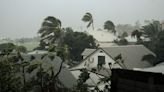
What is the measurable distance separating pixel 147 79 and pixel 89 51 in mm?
25627

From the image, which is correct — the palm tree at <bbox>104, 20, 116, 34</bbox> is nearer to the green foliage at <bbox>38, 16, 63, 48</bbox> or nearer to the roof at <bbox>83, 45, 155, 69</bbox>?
the green foliage at <bbox>38, 16, 63, 48</bbox>

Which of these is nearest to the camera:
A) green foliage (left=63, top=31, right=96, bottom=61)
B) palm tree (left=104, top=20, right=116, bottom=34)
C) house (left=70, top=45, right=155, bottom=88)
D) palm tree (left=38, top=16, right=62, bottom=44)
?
house (left=70, top=45, right=155, bottom=88)

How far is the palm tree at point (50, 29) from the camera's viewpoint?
124 ft

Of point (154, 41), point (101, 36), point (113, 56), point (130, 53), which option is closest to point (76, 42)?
point (113, 56)

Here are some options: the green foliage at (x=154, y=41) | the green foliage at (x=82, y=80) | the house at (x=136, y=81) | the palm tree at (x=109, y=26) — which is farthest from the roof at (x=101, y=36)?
the house at (x=136, y=81)

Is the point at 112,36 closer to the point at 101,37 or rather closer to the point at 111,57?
the point at 101,37

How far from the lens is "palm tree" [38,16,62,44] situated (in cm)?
3766

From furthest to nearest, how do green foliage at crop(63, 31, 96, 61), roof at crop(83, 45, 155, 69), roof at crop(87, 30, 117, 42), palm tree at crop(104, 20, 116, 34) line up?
palm tree at crop(104, 20, 116, 34) < roof at crop(87, 30, 117, 42) < green foliage at crop(63, 31, 96, 61) < roof at crop(83, 45, 155, 69)

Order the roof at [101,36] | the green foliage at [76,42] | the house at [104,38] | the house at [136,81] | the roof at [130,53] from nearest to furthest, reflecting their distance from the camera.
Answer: the house at [136,81], the roof at [130,53], the green foliage at [76,42], the house at [104,38], the roof at [101,36]

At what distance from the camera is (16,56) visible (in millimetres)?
9820

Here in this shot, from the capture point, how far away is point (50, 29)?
38.1 metres

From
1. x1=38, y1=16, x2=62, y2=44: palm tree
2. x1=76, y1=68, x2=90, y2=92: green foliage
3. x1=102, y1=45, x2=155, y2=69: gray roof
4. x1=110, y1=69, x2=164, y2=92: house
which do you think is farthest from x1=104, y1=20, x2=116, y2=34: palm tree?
x1=110, y1=69, x2=164, y2=92: house

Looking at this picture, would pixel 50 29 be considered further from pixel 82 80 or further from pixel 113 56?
pixel 82 80

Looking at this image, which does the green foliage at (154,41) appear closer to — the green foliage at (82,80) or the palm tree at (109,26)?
the palm tree at (109,26)
